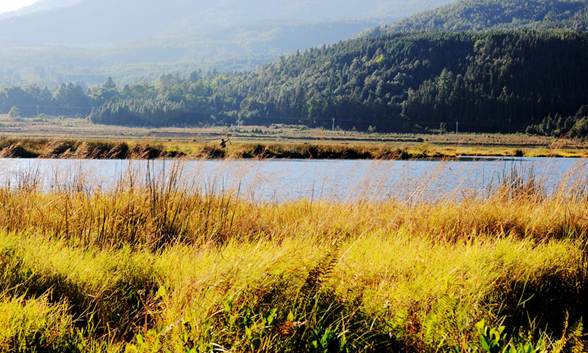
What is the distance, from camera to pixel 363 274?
4.82m

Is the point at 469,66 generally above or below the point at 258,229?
above

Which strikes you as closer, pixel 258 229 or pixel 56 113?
pixel 258 229

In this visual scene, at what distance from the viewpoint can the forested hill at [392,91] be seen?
10519 cm

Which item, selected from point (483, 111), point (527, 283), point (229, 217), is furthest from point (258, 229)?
point (483, 111)

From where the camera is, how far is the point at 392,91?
11750cm

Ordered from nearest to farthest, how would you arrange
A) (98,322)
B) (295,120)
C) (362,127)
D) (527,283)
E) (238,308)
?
(238,308) < (98,322) < (527,283) < (362,127) < (295,120)

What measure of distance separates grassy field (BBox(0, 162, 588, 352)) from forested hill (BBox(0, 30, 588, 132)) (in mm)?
96297

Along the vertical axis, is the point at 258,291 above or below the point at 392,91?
below

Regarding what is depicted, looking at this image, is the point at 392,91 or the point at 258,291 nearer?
the point at 258,291

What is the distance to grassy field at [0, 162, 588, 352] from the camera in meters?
3.70

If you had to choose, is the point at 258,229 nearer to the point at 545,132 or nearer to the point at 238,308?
the point at 238,308

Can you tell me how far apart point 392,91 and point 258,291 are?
11680cm

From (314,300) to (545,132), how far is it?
320 feet

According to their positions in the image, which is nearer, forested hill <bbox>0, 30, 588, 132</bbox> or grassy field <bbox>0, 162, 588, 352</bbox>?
grassy field <bbox>0, 162, 588, 352</bbox>
